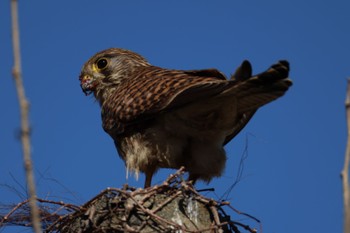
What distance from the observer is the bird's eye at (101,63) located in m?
6.43

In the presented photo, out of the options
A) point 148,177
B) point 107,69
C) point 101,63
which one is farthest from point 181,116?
point 101,63

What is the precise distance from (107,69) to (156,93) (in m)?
1.62

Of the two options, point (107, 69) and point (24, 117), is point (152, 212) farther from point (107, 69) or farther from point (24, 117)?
point (107, 69)

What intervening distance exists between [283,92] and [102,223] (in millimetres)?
1509

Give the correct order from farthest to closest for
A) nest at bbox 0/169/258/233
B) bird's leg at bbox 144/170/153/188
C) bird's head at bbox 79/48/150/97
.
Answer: bird's head at bbox 79/48/150/97 → bird's leg at bbox 144/170/153/188 → nest at bbox 0/169/258/233

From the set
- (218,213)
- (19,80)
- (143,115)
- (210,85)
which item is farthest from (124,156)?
(19,80)

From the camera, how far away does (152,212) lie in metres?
3.63

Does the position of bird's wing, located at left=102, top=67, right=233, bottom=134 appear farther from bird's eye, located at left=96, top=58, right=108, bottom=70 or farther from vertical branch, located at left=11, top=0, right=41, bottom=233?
vertical branch, located at left=11, top=0, right=41, bottom=233

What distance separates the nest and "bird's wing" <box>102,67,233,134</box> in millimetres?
800

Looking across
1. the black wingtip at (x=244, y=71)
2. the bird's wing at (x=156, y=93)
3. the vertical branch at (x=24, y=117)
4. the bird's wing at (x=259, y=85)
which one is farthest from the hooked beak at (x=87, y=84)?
the vertical branch at (x=24, y=117)

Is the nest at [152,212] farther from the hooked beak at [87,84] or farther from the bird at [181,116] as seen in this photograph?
the hooked beak at [87,84]

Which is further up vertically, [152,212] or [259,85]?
[259,85]

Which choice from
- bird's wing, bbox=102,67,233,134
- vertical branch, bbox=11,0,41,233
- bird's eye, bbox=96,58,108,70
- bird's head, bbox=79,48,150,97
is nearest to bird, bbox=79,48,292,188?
bird's wing, bbox=102,67,233,134

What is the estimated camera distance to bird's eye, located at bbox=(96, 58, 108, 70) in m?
6.43
